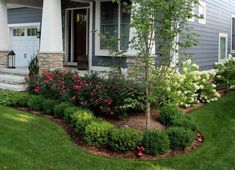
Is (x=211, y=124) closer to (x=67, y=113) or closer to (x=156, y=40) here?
(x=156, y=40)

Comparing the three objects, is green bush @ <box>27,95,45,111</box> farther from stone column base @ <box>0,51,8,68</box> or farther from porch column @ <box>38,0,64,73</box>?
stone column base @ <box>0,51,8,68</box>

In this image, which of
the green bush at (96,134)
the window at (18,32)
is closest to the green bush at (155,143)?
the green bush at (96,134)

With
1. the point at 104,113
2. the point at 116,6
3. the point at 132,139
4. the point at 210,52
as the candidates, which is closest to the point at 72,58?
the point at 116,6

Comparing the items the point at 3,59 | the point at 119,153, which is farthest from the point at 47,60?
the point at 119,153

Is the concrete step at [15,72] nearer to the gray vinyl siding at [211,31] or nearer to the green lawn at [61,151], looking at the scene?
the green lawn at [61,151]

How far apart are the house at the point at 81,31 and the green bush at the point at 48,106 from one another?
205 centimetres

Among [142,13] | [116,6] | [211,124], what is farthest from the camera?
[116,6]

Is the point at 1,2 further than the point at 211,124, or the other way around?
the point at 1,2

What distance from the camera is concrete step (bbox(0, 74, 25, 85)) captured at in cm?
1218

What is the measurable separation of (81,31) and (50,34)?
373cm

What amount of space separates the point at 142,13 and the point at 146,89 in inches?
58.0

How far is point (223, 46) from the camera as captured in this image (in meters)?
17.5

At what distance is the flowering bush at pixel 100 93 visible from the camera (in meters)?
8.10

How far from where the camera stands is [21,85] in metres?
12.0
